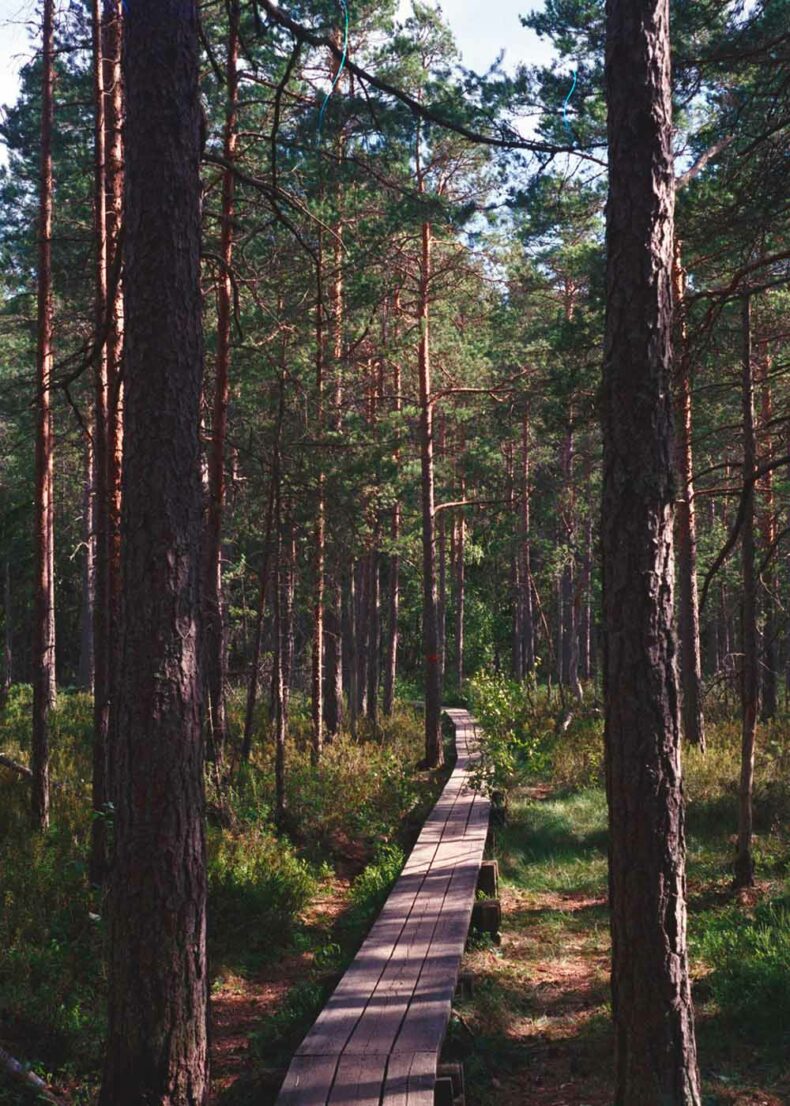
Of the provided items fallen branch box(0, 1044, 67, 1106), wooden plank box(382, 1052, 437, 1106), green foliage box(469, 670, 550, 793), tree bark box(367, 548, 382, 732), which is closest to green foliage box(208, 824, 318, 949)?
green foliage box(469, 670, 550, 793)

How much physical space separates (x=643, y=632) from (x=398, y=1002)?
3131 mm

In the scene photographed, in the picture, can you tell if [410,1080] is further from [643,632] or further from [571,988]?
[571,988]

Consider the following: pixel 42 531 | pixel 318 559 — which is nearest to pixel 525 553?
pixel 318 559

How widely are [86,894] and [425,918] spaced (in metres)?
3.13

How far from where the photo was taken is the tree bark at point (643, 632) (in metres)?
4.14

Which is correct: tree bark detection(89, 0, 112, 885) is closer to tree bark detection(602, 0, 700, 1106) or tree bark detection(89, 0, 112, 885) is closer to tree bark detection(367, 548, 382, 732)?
tree bark detection(602, 0, 700, 1106)

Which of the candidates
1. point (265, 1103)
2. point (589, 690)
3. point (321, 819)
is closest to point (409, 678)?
point (589, 690)

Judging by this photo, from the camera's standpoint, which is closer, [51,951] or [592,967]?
[51,951]

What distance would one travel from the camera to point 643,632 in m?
4.15

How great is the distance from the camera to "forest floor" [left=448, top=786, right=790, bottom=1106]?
5711mm

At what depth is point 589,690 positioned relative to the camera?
2734 centimetres

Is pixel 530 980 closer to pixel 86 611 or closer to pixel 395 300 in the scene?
pixel 395 300

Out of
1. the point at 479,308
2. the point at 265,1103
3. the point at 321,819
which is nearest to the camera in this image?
the point at 265,1103

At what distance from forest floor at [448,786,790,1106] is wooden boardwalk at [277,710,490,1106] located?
0.50 metres
